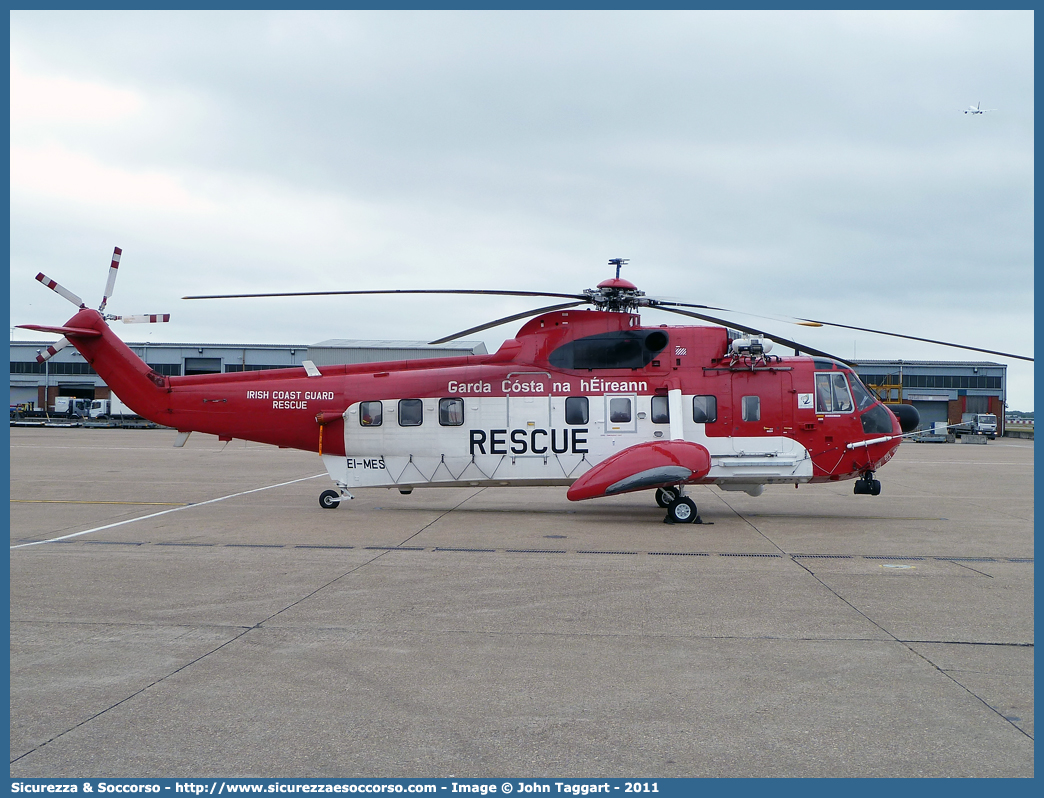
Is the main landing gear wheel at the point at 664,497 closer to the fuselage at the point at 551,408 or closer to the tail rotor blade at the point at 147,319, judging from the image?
the fuselage at the point at 551,408

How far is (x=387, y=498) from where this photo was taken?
1831cm

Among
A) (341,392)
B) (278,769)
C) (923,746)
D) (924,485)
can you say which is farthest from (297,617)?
(924,485)

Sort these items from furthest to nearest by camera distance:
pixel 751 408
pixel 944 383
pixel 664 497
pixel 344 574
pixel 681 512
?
pixel 944 383 → pixel 664 497 → pixel 751 408 → pixel 681 512 → pixel 344 574

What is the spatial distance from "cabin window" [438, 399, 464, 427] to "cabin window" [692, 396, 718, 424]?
4.65 m

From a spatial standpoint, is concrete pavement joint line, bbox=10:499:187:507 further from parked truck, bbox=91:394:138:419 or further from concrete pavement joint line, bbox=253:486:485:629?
parked truck, bbox=91:394:138:419

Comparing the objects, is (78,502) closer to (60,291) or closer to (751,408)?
(60,291)

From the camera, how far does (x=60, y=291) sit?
1557 cm

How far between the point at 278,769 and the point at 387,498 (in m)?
14.2

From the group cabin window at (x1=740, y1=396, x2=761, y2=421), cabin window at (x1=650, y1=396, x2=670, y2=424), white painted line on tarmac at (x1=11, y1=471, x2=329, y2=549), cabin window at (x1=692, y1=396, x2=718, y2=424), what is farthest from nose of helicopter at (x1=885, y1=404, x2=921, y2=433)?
white painted line on tarmac at (x1=11, y1=471, x2=329, y2=549)

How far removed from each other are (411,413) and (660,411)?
16.6 ft

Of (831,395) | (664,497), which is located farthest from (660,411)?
(831,395)

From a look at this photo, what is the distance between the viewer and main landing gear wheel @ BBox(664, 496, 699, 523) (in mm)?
14016

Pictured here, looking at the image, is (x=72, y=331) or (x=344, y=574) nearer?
(x=344, y=574)

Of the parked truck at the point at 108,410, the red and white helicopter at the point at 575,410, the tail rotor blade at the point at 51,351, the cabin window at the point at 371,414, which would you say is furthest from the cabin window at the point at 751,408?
the parked truck at the point at 108,410
